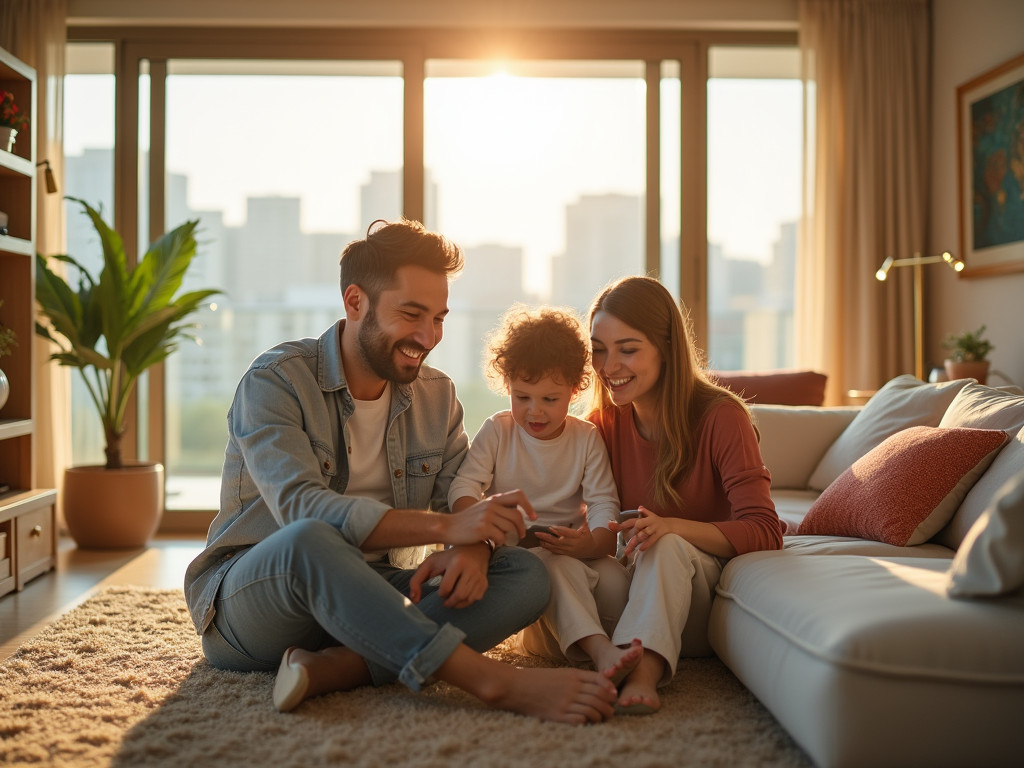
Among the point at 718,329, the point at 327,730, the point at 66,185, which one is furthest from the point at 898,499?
the point at 66,185

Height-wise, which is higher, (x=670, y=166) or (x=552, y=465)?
(x=670, y=166)

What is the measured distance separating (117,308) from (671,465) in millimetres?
2643

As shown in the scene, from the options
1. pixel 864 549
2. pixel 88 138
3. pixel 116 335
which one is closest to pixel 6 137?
pixel 116 335

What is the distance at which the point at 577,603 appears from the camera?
1899 millimetres

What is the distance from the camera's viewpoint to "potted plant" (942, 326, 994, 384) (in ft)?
11.2

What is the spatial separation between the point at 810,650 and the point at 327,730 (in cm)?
87

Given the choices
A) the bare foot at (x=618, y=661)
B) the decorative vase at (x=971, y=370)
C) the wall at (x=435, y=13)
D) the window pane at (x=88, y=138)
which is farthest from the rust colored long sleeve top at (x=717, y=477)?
the window pane at (x=88, y=138)

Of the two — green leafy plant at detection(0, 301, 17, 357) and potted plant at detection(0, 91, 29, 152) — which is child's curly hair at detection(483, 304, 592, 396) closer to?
green leafy plant at detection(0, 301, 17, 357)

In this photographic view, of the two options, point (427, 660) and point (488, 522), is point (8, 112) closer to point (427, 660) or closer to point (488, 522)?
point (488, 522)

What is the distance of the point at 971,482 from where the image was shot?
7.00 feet

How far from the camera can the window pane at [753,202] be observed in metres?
4.45

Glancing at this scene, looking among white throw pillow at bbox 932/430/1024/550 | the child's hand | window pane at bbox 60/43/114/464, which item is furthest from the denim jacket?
window pane at bbox 60/43/114/464

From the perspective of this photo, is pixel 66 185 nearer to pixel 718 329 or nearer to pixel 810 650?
pixel 718 329

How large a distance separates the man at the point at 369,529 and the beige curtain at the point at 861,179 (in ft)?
8.89
